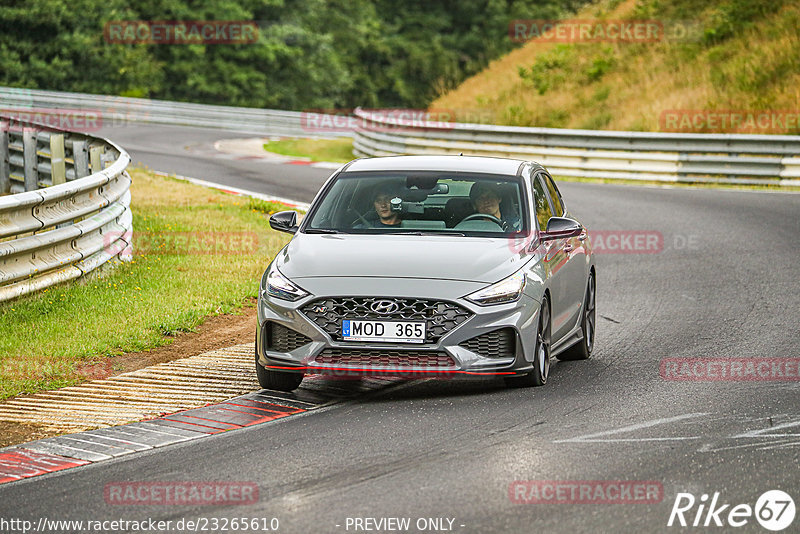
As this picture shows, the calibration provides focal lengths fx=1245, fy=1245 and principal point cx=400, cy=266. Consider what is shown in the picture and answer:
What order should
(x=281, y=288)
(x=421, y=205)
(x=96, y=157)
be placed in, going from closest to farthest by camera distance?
1. (x=281, y=288)
2. (x=421, y=205)
3. (x=96, y=157)

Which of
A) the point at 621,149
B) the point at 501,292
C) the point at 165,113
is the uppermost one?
the point at 501,292

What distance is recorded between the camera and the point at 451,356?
827 centimetres

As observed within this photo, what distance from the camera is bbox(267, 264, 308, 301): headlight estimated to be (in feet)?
27.7

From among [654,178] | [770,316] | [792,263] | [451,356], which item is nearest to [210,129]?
[654,178]

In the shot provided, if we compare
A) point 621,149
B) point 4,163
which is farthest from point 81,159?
point 621,149

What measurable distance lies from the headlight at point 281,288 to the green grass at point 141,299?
70.8 inches

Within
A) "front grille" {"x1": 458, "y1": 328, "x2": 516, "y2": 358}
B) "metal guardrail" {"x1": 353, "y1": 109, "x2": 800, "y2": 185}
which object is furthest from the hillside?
"front grille" {"x1": 458, "y1": 328, "x2": 516, "y2": 358}

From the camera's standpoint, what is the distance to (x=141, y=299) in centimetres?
1212

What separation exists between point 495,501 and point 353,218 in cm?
381

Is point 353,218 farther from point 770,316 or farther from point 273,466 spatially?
point 770,316

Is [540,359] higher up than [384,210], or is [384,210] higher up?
[384,210]

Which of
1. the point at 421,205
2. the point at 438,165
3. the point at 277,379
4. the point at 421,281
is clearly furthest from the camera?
the point at 438,165

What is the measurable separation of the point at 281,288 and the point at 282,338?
34 cm

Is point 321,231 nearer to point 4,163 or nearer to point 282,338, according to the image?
point 282,338
